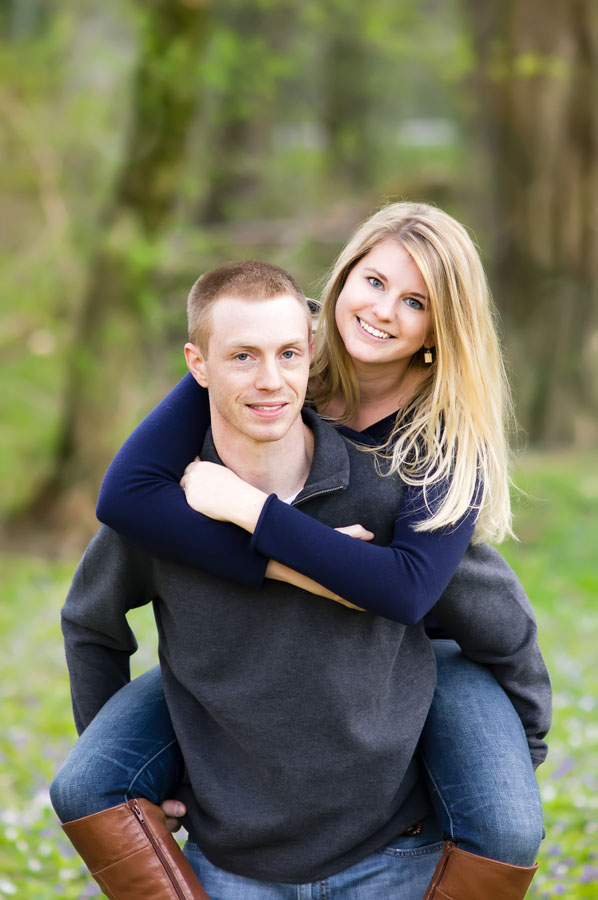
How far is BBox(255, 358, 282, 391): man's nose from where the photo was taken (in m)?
2.40

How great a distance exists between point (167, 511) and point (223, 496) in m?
0.14

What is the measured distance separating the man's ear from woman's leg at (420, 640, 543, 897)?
981 mm

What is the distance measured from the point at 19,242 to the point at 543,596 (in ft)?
23.1

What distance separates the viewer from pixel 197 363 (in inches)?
102

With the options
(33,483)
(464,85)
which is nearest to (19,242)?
(33,483)

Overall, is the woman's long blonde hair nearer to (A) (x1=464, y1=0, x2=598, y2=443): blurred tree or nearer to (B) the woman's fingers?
(B) the woman's fingers

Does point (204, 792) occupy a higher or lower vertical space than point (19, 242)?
lower

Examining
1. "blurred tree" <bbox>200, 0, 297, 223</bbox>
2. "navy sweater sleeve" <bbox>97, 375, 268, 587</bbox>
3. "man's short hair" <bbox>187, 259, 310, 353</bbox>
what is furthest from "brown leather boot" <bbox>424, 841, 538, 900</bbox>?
"blurred tree" <bbox>200, 0, 297, 223</bbox>

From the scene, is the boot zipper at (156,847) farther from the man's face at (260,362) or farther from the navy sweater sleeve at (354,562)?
the man's face at (260,362)

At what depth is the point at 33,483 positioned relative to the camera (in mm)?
9734

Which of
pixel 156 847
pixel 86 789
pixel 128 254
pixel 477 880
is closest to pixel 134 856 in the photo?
pixel 156 847

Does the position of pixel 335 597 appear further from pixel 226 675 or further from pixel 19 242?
pixel 19 242

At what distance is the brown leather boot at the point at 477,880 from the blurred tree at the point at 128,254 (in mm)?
6863

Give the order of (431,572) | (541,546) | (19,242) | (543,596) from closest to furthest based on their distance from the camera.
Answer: (431,572), (543,596), (541,546), (19,242)
